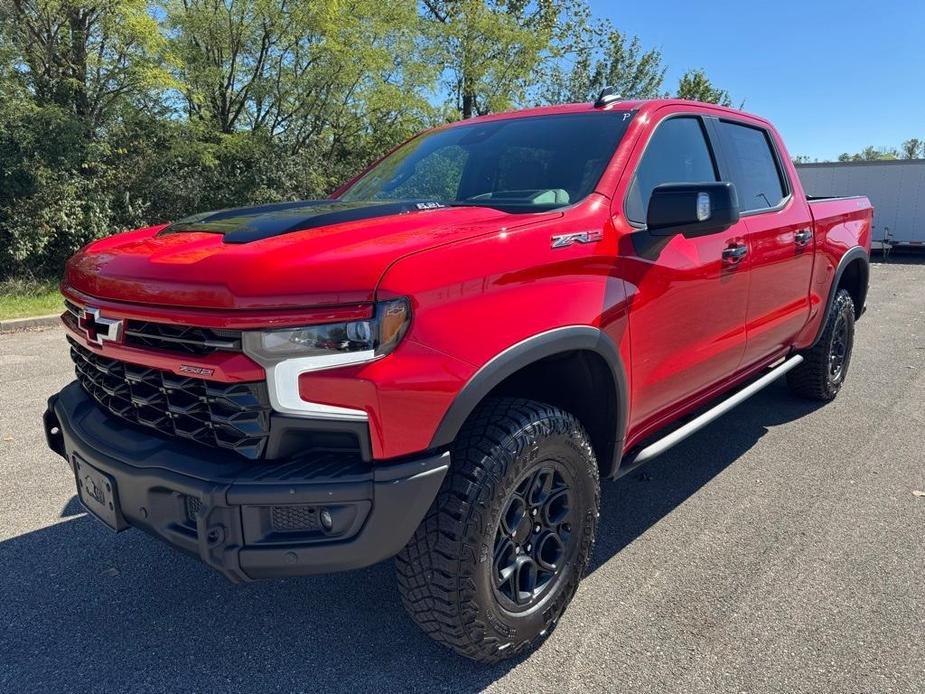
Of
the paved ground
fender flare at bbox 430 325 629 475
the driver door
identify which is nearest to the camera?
fender flare at bbox 430 325 629 475

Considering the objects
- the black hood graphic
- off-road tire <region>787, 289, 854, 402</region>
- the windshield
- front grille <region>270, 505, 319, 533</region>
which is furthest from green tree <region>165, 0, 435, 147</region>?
front grille <region>270, 505, 319, 533</region>

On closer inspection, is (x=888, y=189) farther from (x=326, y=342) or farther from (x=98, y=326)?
(x=98, y=326)

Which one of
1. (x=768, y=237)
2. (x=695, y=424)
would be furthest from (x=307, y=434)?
(x=768, y=237)

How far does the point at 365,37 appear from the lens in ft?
47.6

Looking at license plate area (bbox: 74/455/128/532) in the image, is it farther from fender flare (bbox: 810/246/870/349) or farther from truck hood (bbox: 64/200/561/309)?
fender flare (bbox: 810/246/870/349)

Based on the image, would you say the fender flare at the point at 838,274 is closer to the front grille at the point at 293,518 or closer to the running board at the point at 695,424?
the running board at the point at 695,424

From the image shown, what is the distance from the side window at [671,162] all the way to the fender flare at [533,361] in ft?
1.87

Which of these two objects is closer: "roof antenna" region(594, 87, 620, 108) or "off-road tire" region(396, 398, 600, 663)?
"off-road tire" region(396, 398, 600, 663)

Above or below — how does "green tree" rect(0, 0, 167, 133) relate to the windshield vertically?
above

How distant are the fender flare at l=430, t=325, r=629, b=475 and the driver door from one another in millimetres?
140

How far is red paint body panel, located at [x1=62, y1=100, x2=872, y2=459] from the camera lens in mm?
1778

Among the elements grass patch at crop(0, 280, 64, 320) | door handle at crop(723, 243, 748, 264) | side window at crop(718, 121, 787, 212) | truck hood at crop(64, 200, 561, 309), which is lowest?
grass patch at crop(0, 280, 64, 320)

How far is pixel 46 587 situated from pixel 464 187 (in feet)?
7.76

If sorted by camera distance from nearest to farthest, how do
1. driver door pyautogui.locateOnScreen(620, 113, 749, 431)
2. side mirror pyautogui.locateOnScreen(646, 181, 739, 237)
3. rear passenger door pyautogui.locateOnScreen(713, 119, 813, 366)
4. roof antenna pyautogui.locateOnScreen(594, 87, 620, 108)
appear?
side mirror pyautogui.locateOnScreen(646, 181, 739, 237) < driver door pyautogui.locateOnScreen(620, 113, 749, 431) < roof antenna pyautogui.locateOnScreen(594, 87, 620, 108) < rear passenger door pyautogui.locateOnScreen(713, 119, 813, 366)
